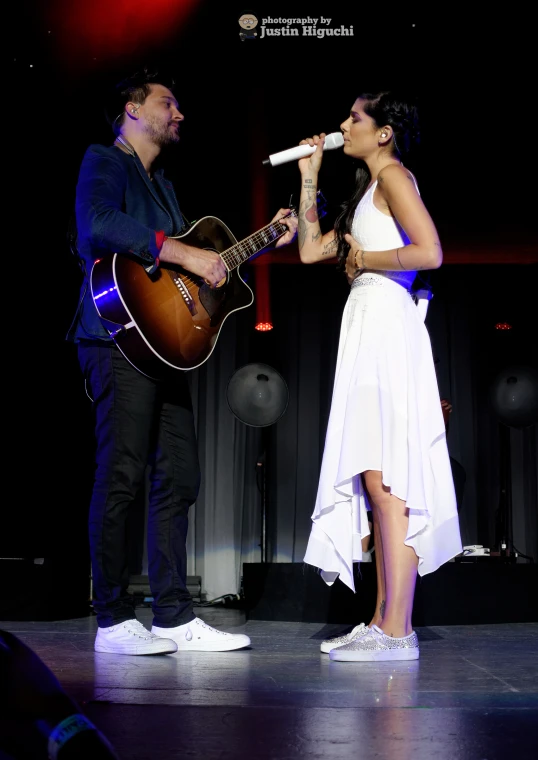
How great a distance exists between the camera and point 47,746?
898mm

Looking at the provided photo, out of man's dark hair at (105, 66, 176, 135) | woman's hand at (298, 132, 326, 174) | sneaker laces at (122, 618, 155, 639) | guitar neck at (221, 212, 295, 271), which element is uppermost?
man's dark hair at (105, 66, 176, 135)

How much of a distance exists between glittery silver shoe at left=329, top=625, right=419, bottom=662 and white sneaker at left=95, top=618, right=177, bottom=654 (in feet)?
1.59

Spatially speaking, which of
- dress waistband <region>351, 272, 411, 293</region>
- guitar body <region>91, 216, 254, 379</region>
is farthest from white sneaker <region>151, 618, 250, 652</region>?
dress waistband <region>351, 272, 411, 293</region>

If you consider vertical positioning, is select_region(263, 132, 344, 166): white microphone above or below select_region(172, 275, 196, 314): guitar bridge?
above

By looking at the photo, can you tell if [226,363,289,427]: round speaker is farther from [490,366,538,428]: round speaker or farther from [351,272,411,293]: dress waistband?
[351,272,411,293]: dress waistband

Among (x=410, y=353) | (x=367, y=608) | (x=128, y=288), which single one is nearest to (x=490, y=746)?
(x=410, y=353)

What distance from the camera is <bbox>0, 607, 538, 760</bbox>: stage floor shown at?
1239 millimetres

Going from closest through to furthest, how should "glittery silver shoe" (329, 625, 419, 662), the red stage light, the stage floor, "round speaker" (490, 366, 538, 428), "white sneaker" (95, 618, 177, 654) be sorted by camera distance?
the stage floor → "glittery silver shoe" (329, 625, 419, 662) → "white sneaker" (95, 618, 177, 654) → the red stage light → "round speaker" (490, 366, 538, 428)

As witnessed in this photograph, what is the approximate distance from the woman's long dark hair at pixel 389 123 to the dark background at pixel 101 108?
1.79 m

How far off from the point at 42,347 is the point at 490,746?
3.75m

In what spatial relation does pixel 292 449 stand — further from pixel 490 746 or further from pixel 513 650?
pixel 490 746

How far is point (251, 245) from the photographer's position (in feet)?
9.53

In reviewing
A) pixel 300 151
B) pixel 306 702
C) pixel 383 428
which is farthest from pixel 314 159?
pixel 306 702

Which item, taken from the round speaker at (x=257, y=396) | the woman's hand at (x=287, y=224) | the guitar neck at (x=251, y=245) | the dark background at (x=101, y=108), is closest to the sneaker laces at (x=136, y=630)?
the guitar neck at (x=251, y=245)
